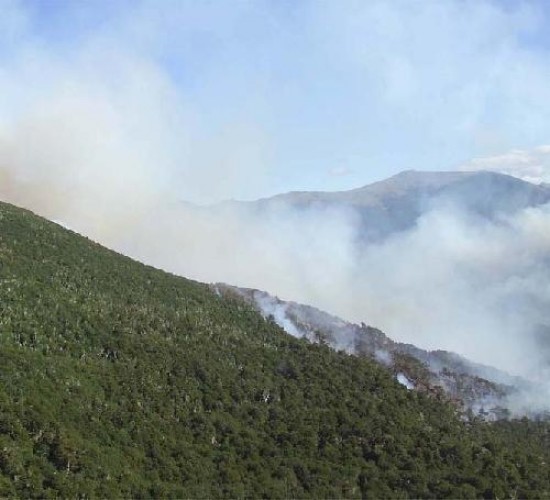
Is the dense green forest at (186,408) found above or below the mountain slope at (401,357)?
below

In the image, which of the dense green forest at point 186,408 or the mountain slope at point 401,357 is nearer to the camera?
the dense green forest at point 186,408

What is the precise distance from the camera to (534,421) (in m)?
119

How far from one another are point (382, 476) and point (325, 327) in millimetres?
76604

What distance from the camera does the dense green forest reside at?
5228cm

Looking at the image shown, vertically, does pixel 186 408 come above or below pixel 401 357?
below

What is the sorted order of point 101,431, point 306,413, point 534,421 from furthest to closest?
point 534,421 → point 306,413 → point 101,431

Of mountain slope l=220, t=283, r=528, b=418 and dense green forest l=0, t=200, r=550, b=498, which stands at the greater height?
mountain slope l=220, t=283, r=528, b=418

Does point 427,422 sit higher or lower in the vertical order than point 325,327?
lower

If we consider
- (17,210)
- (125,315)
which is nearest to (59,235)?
(17,210)

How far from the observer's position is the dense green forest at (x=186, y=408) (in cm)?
5228

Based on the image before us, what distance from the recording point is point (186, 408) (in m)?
67.5

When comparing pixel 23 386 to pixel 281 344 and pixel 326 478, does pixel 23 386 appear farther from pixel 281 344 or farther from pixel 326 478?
pixel 281 344

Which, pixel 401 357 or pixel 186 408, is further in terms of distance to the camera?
pixel 401 357

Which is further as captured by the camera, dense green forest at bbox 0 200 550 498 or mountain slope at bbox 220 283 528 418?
mountain slope at bbox 220 283 528 418
